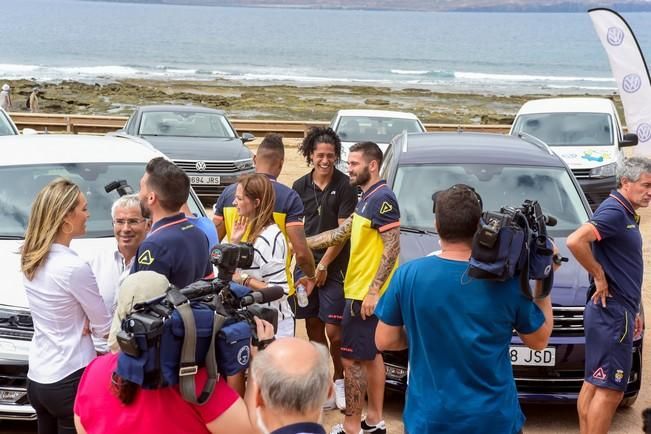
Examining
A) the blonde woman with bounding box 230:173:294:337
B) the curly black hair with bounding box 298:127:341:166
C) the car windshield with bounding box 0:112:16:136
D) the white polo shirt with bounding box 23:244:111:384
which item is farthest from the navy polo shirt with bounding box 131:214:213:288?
the car windshield with bounding box 0:112:16:136

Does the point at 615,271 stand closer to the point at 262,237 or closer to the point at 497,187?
the point at 262,237

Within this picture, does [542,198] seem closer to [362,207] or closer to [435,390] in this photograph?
[362,207]

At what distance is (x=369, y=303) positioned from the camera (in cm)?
611

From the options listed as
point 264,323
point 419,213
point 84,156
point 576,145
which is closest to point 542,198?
point 419,213

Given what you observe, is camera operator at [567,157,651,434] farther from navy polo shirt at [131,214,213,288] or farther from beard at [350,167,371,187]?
navy polo shirt at [131,214,213,288]

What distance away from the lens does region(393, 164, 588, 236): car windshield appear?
7766mm

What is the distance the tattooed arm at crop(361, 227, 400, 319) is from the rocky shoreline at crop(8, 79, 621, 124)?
31.9 m

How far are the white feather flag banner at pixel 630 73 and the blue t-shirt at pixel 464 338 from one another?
11.4m

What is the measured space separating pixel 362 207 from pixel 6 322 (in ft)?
7.60

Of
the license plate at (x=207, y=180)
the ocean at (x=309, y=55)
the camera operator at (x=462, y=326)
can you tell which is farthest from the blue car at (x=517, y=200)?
the ocean at (x=309, y=55)

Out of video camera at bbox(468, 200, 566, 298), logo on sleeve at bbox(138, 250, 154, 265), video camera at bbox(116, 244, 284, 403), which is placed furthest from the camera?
logo on sleeve at bbox(138, 250, 154, 265)

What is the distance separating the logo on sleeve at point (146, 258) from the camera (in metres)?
4.70

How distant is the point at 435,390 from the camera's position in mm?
4117

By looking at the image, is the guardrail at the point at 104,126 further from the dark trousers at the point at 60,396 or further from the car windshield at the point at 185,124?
the dark trousers at the point at 60,396
